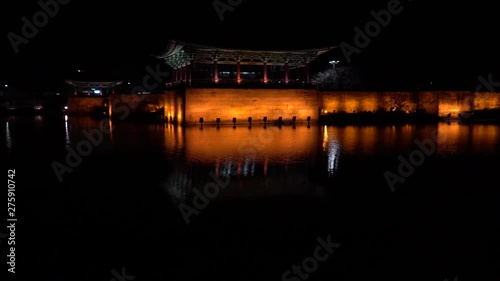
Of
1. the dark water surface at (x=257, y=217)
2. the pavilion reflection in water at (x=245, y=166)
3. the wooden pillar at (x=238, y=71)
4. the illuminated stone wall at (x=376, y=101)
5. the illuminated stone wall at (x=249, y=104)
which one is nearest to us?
the dark water surface at (x=257, y=217)

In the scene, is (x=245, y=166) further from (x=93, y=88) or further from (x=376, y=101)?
(x=93, y=88)

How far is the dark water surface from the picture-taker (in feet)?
16.1

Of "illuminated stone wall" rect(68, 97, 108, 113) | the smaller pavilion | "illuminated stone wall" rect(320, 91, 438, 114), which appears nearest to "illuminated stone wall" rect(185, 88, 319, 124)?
"illuminated stone wall" rect(320, 91, 438, 114)

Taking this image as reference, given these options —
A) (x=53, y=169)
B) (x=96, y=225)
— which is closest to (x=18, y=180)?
(x=53, y=169)

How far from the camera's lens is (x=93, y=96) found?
50.4 meters

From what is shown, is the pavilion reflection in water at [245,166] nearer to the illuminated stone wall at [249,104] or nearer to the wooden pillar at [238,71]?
the illuminated stone wall at [249,104]

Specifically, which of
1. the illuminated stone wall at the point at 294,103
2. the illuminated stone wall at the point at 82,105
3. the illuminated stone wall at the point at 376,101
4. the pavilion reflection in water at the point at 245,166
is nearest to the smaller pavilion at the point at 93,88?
the illuminated stone wall at the point at 82,105

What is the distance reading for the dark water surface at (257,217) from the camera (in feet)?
16.1

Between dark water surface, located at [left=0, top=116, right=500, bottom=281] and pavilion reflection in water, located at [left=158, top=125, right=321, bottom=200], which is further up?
pavilion reflection in water, located at [left=158, top=125, right=321, bottom=200]

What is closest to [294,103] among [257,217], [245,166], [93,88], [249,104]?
[249,104]

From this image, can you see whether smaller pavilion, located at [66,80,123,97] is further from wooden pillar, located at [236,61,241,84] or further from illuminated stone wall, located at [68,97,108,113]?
wooden pillar, located at [236,61,241,84]

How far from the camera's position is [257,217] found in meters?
6.66

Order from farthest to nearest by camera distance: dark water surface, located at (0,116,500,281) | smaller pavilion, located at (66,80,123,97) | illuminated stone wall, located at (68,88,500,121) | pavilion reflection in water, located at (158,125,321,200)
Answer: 1. smaller pavilion, located at (66,80,123,97)
2. illuminated stone wall, located at (68,88,500,121)
3. pavilion reflection in water, located at (158,125,321,200)
4. dark water surface, located at (0,116,500,281)

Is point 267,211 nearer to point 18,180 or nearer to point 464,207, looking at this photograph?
point 464,207
